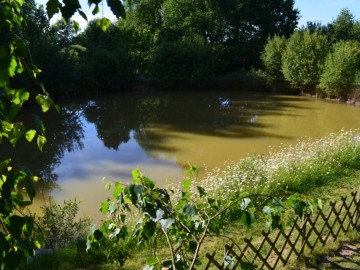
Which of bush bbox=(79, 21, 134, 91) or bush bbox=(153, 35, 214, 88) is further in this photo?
bush bbox=(153, 35, 214, 88)

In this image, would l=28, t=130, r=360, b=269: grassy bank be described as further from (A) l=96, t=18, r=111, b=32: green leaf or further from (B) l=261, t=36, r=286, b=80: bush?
(B) l=261, t=36, r=286, b=80: bush

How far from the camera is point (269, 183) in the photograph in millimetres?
7895

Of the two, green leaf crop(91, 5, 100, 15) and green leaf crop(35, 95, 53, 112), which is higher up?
green leaf crop(91, 5, 100, 15)

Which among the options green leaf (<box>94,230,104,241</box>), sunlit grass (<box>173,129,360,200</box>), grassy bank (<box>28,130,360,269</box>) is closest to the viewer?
green leaf (<box>94,230,104,241</box>)

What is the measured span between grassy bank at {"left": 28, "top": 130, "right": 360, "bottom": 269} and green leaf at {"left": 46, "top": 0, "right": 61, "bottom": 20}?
4.59 metres

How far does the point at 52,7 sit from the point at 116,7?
0.24m

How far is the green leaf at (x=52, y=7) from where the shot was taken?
1403 mm

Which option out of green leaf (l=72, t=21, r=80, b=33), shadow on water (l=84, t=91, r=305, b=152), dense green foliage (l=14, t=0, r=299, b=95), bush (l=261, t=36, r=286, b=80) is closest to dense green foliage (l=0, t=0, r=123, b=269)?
green leaf (l=72, t=21, r=80, b=33)

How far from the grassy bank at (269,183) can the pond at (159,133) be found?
116 inches

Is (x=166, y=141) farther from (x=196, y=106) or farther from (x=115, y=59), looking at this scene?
(x=115, y=59)

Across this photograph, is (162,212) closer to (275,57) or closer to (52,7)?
(52,7)

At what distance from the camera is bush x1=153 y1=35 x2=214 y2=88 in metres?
30.9

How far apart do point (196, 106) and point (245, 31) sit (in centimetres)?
1493

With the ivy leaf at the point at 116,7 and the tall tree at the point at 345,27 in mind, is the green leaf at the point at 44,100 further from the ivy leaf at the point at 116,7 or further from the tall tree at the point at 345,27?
the tall tree at the point at 345,27
